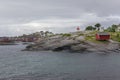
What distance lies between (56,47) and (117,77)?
91390 mm

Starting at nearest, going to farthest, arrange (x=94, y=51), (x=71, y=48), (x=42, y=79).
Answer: (x=42, y=79), (x=94, y=51), (x=71, y=48)

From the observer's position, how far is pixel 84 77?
2194 inches

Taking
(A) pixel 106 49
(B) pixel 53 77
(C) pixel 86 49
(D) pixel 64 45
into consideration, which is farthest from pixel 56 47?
(B) pixel 53 77

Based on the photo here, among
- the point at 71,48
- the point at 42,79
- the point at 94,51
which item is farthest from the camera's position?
the point at 71,48

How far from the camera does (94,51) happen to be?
133 meters


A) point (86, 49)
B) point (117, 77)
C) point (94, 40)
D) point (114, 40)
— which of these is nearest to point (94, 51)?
point (86, 49)

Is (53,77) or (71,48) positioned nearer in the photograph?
(53,77)

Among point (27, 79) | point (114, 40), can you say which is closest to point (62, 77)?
point (27, 79)

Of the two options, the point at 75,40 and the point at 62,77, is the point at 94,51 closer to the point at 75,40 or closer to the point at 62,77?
the point at 75,40

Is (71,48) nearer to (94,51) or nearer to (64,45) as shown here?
(64,45)

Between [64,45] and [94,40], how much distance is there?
62.4ft

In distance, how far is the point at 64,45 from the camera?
144375 millimetres

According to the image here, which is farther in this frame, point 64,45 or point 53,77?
point 64,45

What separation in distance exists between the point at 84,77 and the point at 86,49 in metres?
81.8
